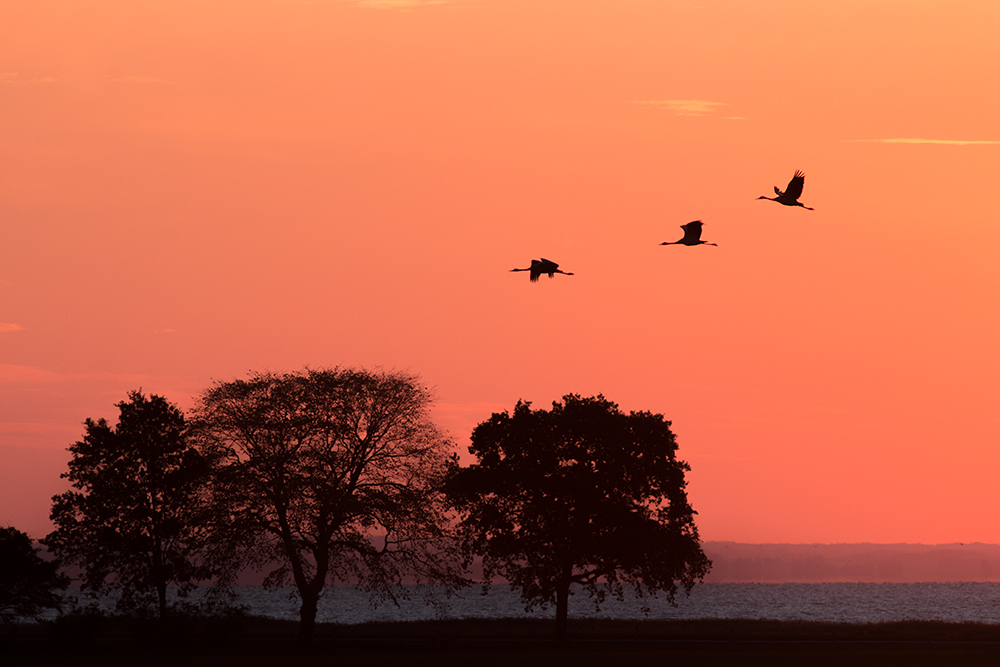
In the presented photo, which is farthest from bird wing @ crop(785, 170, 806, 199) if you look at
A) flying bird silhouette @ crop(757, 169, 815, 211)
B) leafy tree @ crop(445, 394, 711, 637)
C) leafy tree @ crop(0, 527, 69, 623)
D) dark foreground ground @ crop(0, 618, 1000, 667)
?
leafy tree @ crop(0, 527, 69, 623)

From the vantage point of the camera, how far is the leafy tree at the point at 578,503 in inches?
2522

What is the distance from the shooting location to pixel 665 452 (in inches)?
2591

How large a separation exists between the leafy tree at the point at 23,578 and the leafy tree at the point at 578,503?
24.1 m

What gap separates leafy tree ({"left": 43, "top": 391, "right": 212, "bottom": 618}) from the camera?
2768 inches

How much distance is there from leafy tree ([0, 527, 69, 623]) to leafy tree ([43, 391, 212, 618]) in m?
1.79

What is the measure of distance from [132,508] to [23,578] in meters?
7.10

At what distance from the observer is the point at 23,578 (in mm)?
68562

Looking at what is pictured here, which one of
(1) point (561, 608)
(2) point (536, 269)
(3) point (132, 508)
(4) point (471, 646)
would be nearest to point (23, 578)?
(3) point (132, 508)

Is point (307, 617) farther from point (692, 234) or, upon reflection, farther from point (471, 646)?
point (692, 234)

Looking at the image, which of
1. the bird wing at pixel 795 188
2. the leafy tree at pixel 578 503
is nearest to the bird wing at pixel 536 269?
the bird wing at pixel 795 188

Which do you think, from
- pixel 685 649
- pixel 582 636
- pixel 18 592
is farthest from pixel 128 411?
pixel 685 649

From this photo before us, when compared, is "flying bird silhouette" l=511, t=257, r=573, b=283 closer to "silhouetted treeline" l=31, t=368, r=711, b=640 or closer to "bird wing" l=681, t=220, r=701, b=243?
"bird wing" l=681, t=220, r=701, b=243

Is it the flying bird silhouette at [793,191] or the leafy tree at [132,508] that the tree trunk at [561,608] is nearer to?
A: the leafy tree at [132,508]

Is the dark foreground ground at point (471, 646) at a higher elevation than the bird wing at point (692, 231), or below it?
below
